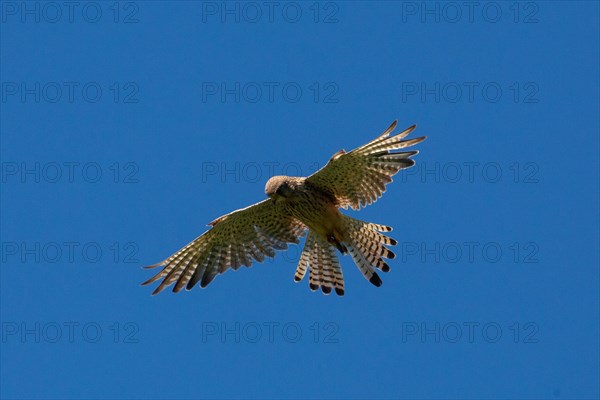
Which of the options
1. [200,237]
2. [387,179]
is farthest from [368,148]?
[200,237]

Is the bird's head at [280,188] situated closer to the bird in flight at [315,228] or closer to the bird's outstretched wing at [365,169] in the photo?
the bird in flight at [315,228]

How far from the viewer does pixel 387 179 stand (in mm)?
14398

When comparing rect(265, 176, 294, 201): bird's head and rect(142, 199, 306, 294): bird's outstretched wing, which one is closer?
rect(265, 176, 294, 201): bird's head

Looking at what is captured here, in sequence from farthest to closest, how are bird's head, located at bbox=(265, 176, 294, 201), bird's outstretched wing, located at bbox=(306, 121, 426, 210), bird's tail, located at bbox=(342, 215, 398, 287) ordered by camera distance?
1. bird's tail, located at bbox=(342, 215, 398, 287)
2. bird's head, located at bbox=(265, 176, 294, 201)
3. bird's outstretched wing, located at bbox=(306, 121, 426, 210)

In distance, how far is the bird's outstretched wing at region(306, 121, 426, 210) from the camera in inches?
557

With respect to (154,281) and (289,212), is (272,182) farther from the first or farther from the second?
(154,281)

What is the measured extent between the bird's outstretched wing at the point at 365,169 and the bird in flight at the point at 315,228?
14 millimetres

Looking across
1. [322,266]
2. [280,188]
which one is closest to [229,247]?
[322,266]

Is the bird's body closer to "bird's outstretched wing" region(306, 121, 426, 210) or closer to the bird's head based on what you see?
the bird's head

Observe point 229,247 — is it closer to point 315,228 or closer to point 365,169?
point 315,228

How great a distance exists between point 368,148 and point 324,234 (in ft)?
5.30

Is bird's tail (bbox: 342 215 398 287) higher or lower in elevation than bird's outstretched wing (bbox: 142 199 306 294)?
lower

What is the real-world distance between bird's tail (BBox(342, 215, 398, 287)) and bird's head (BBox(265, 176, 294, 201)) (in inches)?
37.6

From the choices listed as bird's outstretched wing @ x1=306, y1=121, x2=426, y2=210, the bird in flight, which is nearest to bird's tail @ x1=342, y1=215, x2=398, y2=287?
the bird in flight
